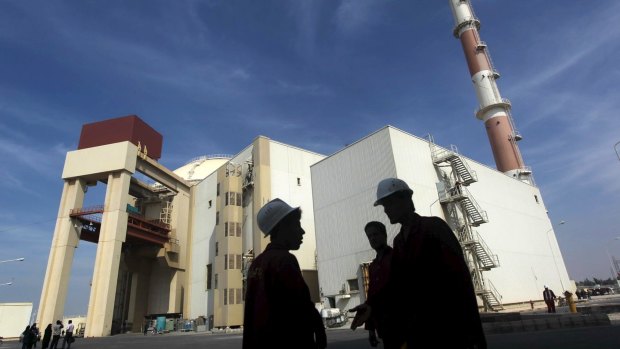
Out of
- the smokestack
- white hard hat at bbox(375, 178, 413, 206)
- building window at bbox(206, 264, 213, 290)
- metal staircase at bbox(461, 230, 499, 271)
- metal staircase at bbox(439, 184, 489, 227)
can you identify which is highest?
the smokestack

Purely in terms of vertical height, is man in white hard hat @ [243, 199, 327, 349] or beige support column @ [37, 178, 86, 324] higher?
beige support column @ [37, 178, 86, 324]

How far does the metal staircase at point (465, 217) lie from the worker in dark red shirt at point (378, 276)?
22278mm

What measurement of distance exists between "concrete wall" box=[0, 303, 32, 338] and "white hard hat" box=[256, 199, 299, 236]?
47.6m

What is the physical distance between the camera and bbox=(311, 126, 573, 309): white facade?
26.2m

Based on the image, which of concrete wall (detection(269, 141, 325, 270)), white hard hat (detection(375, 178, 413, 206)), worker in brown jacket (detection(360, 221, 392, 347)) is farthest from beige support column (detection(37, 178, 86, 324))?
white hard hat (detection(375, 178, 413, 206))

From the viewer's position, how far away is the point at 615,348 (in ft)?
20.5

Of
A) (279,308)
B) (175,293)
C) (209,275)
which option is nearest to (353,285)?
(209,275)

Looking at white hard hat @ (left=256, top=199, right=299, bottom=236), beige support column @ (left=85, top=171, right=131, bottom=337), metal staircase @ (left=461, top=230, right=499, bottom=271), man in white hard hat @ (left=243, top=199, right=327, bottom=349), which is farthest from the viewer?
beige support column @ (left=85, top=171, right=131, bottom=337)

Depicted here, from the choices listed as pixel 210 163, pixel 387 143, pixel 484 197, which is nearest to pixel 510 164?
pixel 484 197

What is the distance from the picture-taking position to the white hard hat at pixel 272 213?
9.18 feet

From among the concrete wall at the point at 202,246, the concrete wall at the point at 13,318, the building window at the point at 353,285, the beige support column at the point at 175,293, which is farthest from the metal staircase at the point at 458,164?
the concrete wall at the point at 13,318

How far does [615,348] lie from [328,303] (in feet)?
73.9

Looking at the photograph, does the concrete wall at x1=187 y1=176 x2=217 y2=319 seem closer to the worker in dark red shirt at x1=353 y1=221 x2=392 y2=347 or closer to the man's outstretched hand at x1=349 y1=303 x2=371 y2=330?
the worker in dark red shirt at x1=353 y1=221 x2=392 y2=347

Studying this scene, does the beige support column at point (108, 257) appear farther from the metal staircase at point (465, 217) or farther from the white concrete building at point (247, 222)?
the metal staircase at point (465, 217)
